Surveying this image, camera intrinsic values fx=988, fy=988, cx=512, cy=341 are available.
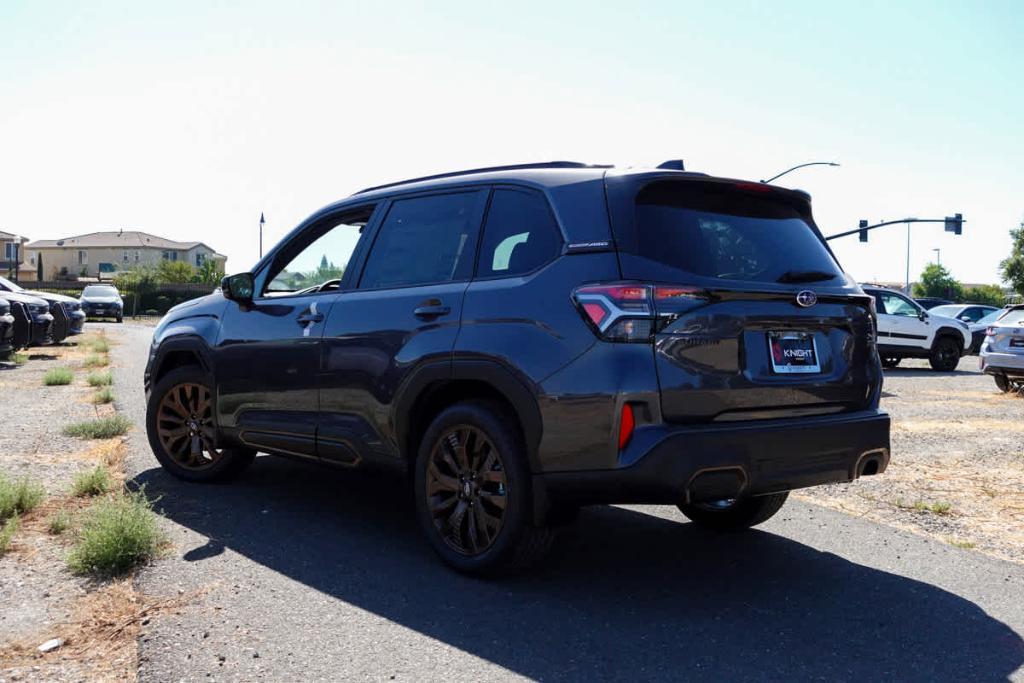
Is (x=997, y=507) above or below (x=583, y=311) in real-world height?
below

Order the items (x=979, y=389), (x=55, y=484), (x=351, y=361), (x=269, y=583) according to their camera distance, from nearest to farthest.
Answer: (x=269, y=583), (x=351, y=361), (x=55, y=484), (x=979, y=389)

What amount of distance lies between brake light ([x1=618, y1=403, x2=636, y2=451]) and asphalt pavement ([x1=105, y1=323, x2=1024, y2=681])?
78cm

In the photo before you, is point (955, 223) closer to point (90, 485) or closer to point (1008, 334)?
point (1008, 334)

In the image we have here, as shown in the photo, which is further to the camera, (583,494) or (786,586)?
(786,586)

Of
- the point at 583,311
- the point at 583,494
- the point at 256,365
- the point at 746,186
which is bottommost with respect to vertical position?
the point at 583,494

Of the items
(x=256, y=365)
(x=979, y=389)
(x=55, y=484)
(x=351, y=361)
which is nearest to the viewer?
(x=351, y=361)

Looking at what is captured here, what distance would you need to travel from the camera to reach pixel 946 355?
22.0 meters

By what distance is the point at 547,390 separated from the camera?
4.31m

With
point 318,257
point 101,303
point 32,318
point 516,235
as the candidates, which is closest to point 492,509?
point 516,235

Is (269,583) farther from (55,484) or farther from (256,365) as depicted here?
(55,484)

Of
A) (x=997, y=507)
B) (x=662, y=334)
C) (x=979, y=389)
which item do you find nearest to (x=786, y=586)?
(x=662, y=334)

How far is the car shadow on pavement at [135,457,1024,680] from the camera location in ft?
12.3

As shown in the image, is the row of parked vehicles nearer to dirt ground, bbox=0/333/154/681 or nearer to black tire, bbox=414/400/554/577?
dirt ground, bbox=0/333/154/681

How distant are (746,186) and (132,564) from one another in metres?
3.45
